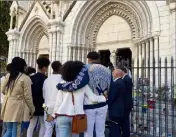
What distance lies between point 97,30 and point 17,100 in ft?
30.2

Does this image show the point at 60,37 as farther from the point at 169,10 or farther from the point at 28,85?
the point at 28,85

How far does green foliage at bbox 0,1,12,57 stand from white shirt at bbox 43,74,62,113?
17383 millimetres

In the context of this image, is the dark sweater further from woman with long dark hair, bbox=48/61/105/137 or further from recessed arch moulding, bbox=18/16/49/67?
recessed arch moulding, bbox=18/16/49/67

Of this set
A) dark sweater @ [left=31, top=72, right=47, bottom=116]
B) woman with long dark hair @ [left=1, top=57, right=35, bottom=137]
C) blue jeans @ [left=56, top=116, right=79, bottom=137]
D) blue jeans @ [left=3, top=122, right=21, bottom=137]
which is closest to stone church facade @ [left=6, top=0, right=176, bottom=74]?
dark sweater @ [left=31, top=72, right=47, bottom=116]

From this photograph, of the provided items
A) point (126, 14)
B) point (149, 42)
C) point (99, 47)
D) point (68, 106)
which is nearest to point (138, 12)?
point (126, 14)

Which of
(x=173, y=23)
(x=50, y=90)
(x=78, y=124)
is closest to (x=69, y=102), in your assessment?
(x=78, y=124)

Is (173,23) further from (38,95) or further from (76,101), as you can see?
(76,101)

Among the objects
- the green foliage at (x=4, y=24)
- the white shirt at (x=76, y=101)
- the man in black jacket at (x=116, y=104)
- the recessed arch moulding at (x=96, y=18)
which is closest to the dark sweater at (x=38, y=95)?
the white shirt at (x=76, y=101)

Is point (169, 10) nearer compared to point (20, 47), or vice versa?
point (169, 10)

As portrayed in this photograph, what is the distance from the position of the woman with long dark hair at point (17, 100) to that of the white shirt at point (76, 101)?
0.90m

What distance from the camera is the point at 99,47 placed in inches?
499

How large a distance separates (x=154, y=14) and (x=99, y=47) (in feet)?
12.8

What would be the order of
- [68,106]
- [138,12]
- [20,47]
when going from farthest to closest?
1. [20,47]
2. [138,12]
3. [68,106]

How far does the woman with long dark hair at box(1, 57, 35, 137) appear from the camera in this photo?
4.04 metres
